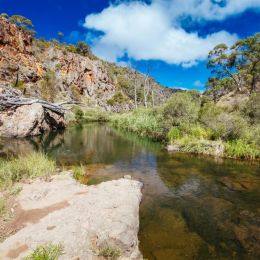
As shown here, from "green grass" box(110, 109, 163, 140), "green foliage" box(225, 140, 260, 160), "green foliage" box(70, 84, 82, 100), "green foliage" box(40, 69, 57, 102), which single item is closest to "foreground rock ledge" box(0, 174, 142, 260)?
"green foliage" box(225, 140, 260, 160)

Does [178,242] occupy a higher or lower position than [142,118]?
lower

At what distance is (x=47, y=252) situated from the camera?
577 centimetres

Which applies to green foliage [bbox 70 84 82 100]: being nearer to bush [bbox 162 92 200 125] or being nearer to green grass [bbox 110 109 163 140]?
green grass [bbox 110 109 163 140]

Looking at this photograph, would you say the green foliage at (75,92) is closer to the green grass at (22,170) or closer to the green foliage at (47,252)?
the green grass at (22,170)

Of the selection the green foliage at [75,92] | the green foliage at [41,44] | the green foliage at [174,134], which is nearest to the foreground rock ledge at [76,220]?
the green foliage at [174,134]

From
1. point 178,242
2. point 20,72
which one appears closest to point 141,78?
point 20,72

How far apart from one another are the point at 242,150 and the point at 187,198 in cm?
1045

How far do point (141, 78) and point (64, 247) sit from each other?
11458 cm

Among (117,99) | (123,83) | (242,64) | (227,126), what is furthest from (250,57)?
(123,83)

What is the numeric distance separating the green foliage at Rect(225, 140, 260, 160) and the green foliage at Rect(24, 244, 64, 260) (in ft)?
56.5

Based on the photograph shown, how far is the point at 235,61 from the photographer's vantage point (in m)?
43.0

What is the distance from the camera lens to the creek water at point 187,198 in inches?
311

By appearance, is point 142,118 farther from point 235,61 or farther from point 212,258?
point 212,258

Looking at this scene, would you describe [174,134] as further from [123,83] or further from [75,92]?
[123,83]
